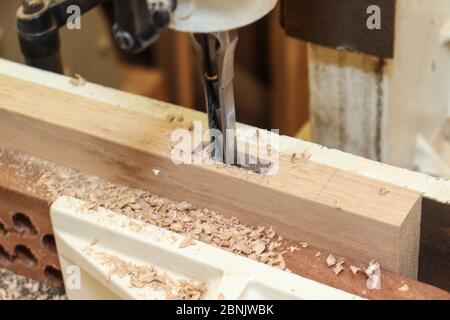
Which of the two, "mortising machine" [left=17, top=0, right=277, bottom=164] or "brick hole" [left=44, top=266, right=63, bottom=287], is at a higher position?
"mortising machine" [left=17, top=0, right=277, bottom=164]

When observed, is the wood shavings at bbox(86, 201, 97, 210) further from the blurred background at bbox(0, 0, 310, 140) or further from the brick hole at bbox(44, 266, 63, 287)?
the blurred background at bbox(0, 0, 310, 140)

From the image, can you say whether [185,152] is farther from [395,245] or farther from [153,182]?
[395,245]

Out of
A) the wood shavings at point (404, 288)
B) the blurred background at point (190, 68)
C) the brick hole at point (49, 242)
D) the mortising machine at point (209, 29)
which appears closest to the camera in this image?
the mortising machine at point (209, 29)

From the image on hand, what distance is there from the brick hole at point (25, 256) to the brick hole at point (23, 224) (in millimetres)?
33

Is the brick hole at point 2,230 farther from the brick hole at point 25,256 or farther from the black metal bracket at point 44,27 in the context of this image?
the black metal bracket at point 44,27

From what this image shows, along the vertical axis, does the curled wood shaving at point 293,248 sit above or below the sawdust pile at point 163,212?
below

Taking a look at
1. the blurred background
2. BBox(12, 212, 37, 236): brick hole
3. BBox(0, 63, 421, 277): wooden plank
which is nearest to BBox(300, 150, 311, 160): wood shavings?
BBox(0, 63, 421, 277): wooden plank

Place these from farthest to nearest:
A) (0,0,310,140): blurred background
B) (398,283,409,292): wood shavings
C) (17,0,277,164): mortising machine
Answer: (0,0,310,140): blurred background < (398,283,409,292): wood shavings < (17,0,277,164): mortising machine

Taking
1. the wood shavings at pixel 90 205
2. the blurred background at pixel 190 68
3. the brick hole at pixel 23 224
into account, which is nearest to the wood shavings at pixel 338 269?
the wood shavings at pixel 90 205

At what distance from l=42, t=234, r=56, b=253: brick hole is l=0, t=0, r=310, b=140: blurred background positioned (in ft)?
4.08

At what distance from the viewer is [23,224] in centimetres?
95

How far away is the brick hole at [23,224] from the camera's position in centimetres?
94

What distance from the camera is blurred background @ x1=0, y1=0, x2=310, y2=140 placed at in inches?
88.3
